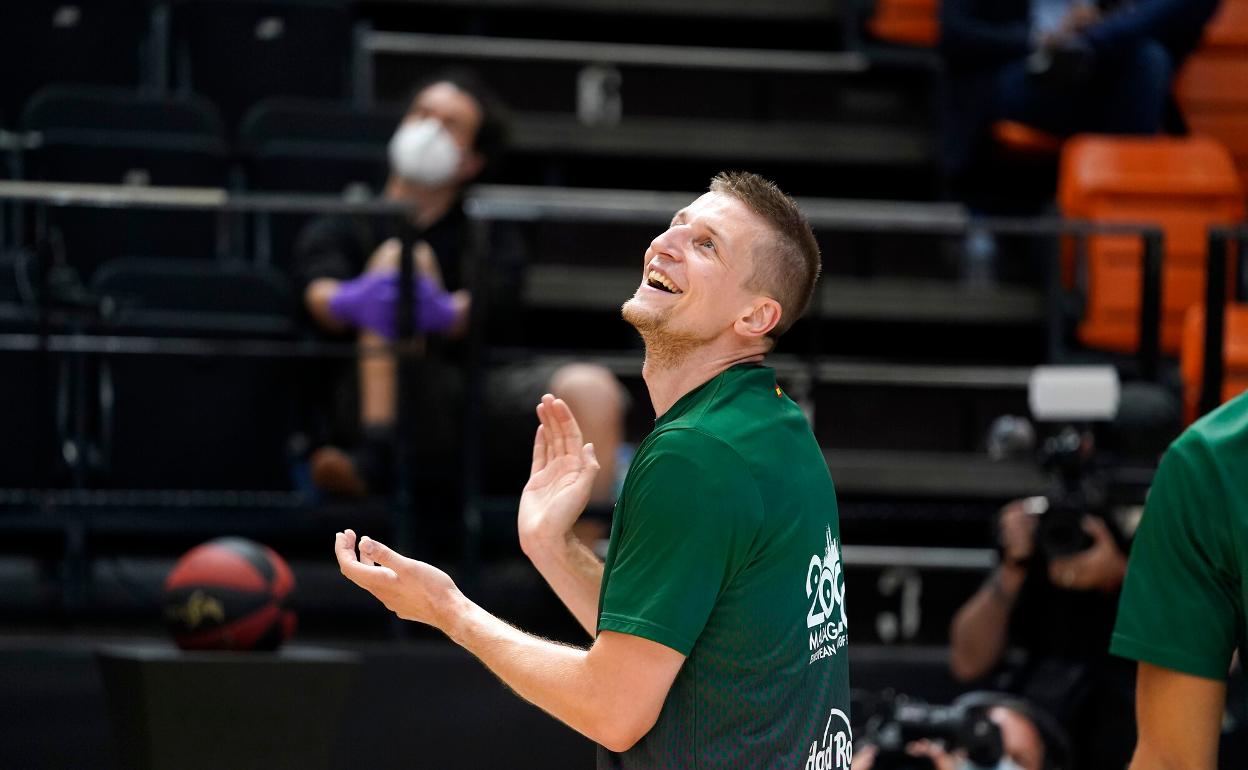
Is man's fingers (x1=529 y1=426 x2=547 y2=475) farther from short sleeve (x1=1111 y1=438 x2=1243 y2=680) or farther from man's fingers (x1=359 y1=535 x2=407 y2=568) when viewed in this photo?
short sleeve (x1=1111 y1=438 x2=1243 y2=680)

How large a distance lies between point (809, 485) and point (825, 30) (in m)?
5.41

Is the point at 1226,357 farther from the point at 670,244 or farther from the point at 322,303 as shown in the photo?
the point at 670,244

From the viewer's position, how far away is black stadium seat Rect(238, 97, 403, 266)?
5.36 m

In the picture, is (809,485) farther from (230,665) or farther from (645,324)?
(230,665)

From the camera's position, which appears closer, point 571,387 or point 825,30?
point 571,387

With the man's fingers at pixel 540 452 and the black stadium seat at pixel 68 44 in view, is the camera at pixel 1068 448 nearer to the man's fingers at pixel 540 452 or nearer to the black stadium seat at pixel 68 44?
the man's fingers at pixel 540 452

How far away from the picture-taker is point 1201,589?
5.96 feet

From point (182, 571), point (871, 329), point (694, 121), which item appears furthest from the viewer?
point (694, 121)

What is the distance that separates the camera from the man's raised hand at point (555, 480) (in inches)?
83.7

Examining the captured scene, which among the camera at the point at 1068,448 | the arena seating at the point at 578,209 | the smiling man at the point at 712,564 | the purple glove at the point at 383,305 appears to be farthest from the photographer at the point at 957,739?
the smiling man at the point at 712,564

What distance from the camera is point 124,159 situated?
520cm

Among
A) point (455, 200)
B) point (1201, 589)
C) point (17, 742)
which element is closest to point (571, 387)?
point (455, 200)

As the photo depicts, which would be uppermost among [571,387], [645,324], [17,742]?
[645,324]

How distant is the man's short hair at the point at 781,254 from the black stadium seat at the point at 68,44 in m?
4.45
